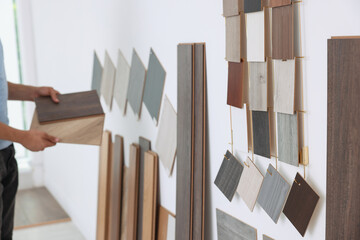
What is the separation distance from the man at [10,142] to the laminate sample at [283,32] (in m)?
1.15

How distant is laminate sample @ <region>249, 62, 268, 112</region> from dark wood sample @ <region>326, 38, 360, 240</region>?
28 cm

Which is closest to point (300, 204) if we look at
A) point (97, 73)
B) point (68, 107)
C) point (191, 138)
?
point (191, 138)

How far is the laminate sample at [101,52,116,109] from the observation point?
8.72ft

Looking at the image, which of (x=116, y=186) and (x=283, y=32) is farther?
(x=116, y=186)

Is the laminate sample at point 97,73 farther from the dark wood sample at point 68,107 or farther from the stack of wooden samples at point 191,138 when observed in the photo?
the stack of wooden samples at point 191,138

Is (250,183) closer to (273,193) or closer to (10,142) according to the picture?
(273,193)

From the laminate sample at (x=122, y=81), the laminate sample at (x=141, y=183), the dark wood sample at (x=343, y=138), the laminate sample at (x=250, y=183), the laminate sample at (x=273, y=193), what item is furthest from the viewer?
the laminate sample at (x=122, y=81)

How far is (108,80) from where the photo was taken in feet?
8.89

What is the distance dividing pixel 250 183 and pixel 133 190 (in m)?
0.97

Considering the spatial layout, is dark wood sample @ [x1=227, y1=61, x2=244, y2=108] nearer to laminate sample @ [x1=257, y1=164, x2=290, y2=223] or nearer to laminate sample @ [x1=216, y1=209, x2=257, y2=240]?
laminate sample @ [x1=257, y1=164, x2=290, y2=223]

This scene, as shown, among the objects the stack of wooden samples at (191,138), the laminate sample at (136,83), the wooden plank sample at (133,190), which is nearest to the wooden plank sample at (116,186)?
the wooden plank sample at (133,190)

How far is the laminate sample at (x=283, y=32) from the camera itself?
4.09 ft

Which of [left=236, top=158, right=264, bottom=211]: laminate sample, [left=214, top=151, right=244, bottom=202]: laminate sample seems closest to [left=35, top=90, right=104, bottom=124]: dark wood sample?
[left=214, top=151, right=244, bottom=202]: laminate sample

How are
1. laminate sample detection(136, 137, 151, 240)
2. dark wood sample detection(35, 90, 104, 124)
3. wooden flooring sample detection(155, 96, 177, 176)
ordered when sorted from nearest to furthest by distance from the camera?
wooden flooring sample detection(155, 96, 177, 176), dark wood sample detection(35, 90, 104, 124), laminate sample detection(136, 137, 151, 240)
